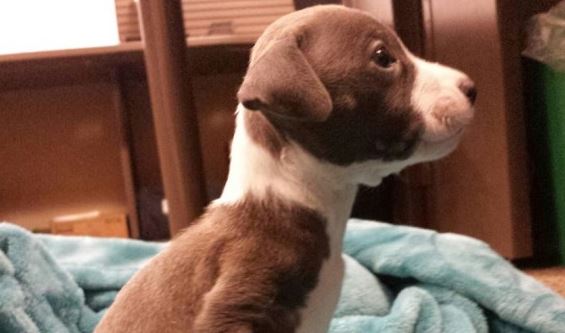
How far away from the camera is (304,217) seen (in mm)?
812

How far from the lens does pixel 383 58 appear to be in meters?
0.80

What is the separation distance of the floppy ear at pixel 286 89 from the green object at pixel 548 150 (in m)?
0.88

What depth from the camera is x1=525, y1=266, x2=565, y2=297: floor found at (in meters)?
1.35

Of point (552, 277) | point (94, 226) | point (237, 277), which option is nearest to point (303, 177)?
point (237, 277)

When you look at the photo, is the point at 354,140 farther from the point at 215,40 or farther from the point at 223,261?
the point at 215,40

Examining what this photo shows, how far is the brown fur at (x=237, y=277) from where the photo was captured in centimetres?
77

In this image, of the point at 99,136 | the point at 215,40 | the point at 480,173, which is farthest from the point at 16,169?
the point at 480,173

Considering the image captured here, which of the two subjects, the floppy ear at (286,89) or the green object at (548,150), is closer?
the floppy ear at (286,89)

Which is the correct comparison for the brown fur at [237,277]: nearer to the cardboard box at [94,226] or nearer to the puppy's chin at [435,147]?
the puppy's chin at [435,147]

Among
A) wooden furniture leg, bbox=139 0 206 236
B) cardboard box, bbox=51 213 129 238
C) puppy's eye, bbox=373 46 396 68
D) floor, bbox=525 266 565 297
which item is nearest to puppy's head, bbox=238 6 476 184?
puppy's eye, bbox=373 46 396 68

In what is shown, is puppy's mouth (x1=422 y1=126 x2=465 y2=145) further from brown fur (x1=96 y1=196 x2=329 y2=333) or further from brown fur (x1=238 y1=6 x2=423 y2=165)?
brown fur (x1=96 y1=196 x2=329 y2=333)

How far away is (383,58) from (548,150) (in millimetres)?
849

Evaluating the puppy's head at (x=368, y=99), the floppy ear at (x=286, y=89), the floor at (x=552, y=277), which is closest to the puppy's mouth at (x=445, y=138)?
the puppy's head at (x=368, y=99)

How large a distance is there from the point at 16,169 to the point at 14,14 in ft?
1.67
